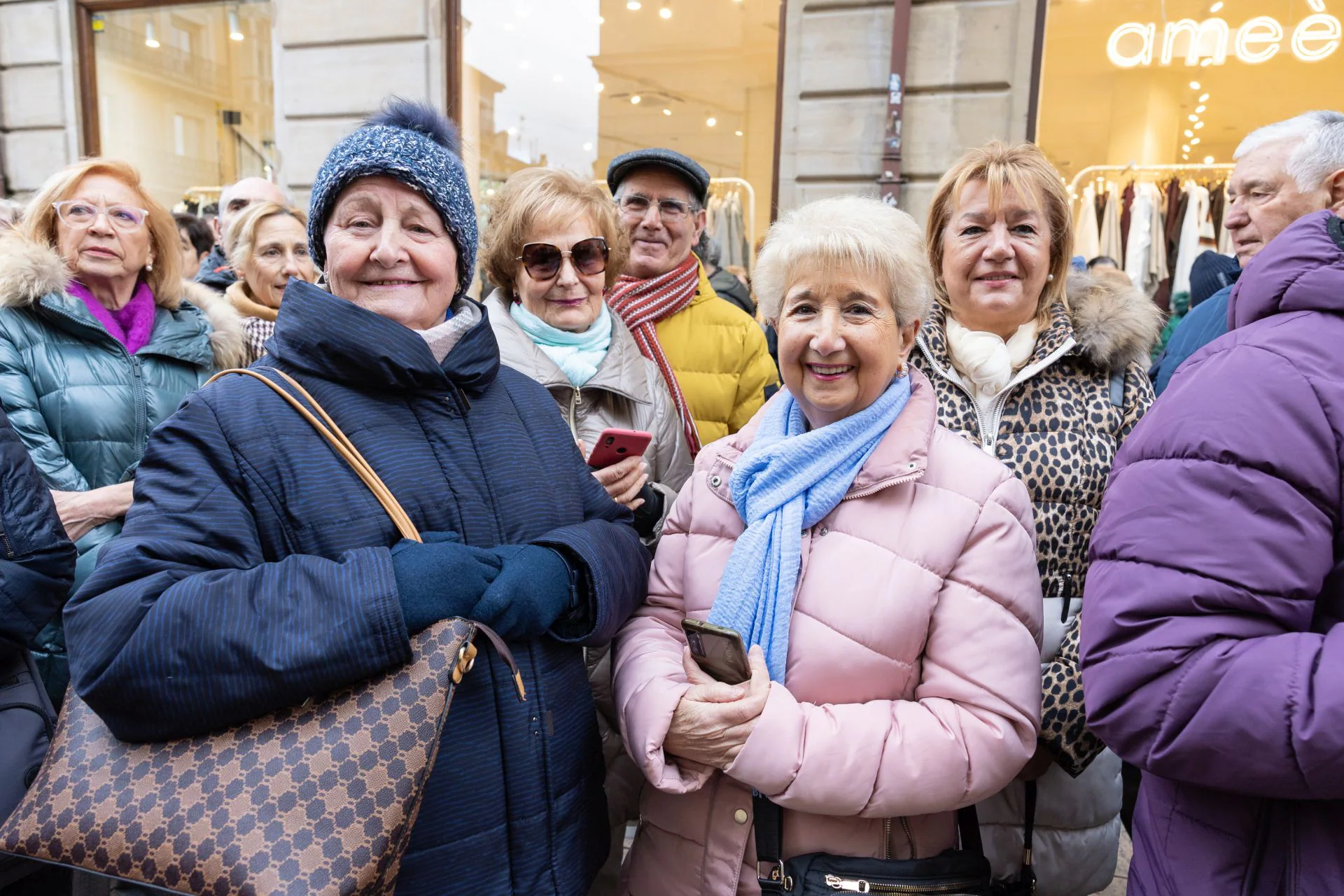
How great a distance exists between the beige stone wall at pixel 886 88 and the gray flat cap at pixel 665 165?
3212 millimetres

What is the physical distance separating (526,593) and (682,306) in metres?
2.02

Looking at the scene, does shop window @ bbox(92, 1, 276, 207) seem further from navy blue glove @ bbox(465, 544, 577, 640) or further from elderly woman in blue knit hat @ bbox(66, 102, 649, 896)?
navy blue glove @ bbox(465, 544, 577, 640)

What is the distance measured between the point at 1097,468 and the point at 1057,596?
0.35 metres

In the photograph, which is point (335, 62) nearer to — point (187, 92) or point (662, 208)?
point (187, 92)

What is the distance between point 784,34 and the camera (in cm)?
643

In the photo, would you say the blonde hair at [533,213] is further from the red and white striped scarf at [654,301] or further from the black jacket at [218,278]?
the black jacket at [218,278]

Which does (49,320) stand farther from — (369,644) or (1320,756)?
(1320,756)

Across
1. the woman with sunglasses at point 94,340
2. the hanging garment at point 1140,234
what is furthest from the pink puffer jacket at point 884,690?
the hanging garment at point 1140,234

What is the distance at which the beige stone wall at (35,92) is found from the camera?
25.5ft

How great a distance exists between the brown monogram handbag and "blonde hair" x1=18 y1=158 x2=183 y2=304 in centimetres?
236

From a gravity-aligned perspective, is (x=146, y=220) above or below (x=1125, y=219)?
below

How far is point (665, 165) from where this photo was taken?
335cm

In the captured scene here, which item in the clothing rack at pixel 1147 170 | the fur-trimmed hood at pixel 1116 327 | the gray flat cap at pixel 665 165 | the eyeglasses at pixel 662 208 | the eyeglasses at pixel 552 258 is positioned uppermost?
the clothing rack at pixel 1147 170

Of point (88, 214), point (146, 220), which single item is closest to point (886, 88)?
point (146, 220)
